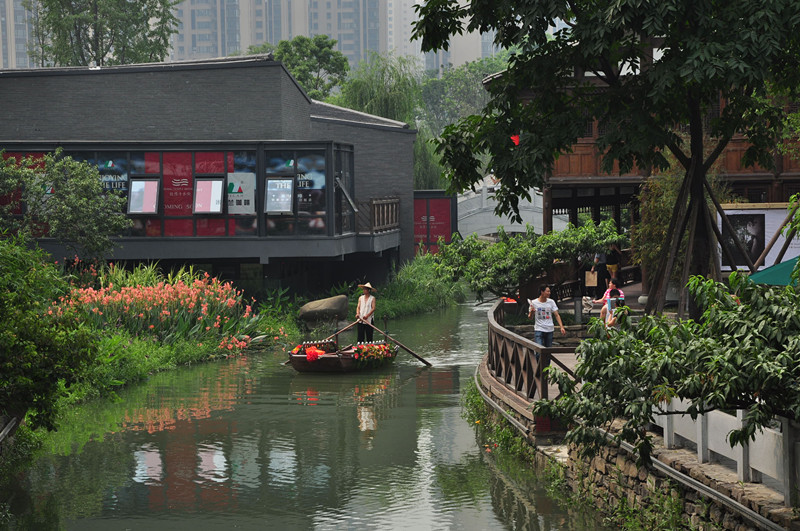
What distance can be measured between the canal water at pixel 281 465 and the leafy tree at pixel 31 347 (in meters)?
1.31

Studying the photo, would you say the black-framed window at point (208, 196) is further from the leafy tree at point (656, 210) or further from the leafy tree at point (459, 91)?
the leafy tree at point (459, 91)

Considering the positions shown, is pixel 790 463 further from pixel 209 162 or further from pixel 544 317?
pixel 209 162

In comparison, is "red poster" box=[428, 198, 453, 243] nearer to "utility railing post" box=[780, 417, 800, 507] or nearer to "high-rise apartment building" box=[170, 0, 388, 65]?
"utility railing post" box=[780, 417, 800, 507]

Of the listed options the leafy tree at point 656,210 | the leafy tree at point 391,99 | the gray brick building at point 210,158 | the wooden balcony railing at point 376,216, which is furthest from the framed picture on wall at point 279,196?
the leafy tree at point 391,99

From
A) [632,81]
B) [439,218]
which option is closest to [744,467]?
[632,81]

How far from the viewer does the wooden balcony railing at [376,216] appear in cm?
3675

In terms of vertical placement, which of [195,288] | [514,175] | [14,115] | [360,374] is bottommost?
[360,374]

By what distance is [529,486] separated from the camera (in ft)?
46.1

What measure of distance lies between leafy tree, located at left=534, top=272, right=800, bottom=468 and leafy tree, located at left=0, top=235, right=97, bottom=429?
681 cm

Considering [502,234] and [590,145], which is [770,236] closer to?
[502,234]

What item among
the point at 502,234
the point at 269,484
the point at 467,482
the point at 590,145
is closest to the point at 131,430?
the point at 269,484

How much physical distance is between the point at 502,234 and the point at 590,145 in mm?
5591

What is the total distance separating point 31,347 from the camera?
44.1ft

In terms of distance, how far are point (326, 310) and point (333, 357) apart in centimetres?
757
